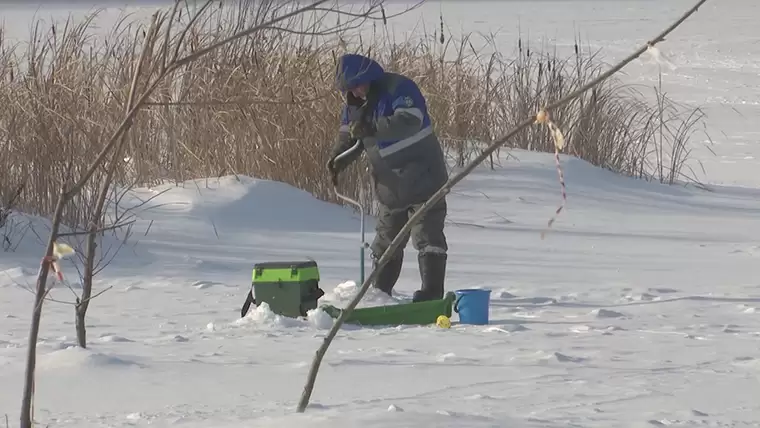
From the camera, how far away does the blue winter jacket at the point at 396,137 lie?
6379 mm

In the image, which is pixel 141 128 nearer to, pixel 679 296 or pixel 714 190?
pixel 679 296

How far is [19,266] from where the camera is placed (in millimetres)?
7105

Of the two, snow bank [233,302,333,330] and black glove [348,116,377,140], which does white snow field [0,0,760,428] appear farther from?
black glove [348,116,377,140]

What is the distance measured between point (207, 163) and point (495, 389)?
5.38m

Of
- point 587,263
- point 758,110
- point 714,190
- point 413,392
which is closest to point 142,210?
point 587,263

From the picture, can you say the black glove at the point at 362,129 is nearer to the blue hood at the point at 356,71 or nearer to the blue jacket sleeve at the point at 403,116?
the blue jacket sleeve at the point at 403,116

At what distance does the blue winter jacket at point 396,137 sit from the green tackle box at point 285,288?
2.34 feet

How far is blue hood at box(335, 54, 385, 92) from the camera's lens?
20.9 ft

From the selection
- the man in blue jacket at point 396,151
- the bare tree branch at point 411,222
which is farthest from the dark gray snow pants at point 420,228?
the bare tree branch at point 411,222

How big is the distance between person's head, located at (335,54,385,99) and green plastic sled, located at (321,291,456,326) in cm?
108

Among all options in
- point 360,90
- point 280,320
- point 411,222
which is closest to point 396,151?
point 360,90

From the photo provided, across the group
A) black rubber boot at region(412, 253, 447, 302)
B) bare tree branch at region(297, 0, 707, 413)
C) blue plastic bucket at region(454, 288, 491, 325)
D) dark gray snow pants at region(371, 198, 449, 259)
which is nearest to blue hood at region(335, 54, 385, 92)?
dark gray snow pants at region(371, 198, 449, 259)

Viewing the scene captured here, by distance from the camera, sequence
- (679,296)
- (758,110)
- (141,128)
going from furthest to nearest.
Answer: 1. (758,110)
2. (141,128)
3. (679,296)

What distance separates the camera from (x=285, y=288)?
602 cm
